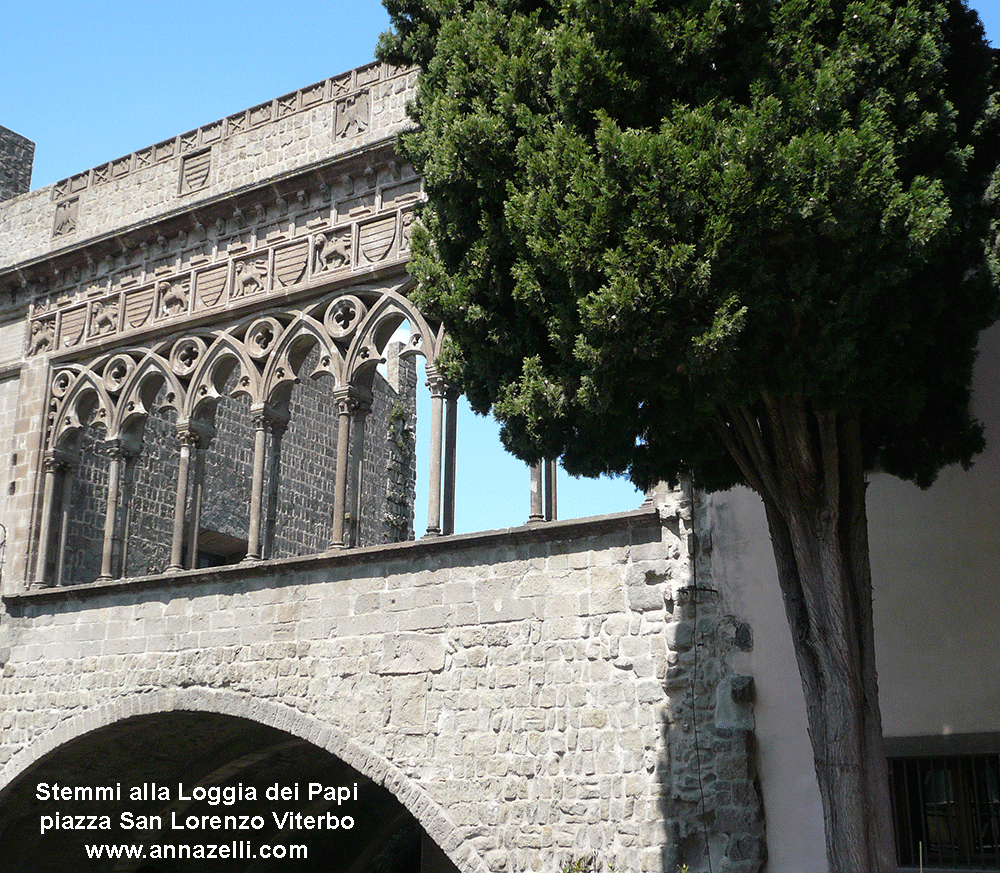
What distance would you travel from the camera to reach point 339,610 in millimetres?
9672

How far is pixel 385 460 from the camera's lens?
1728 centimetres

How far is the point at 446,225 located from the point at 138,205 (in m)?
6.27

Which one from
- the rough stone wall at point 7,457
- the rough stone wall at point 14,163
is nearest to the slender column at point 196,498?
the rough stone wall at point 7,457

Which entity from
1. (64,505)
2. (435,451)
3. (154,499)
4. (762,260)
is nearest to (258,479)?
(435,451)

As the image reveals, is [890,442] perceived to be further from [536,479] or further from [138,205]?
[138,205]

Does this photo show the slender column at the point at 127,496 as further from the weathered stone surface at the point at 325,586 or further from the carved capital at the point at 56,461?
the carved capital at the point at 56,461

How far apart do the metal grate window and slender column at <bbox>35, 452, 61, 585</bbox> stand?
805 cm

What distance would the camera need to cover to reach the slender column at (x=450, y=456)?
31.4 feet

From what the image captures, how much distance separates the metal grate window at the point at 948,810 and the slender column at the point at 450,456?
3.69m

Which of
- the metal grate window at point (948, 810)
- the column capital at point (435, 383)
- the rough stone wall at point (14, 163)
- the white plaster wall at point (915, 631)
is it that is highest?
the rough stone wall at point (14, 163)

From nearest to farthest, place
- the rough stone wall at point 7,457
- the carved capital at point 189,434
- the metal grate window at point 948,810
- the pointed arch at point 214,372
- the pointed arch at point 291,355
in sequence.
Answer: the metal grate window at point 948,810, the pointed arch at point 291,355, the pointed arch at point 214,372, the carved capital at point 189,434, the rough stone wall at point 7,457

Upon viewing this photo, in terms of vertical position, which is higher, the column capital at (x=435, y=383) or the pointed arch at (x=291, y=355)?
the pointed arch at (x=291, y=355)

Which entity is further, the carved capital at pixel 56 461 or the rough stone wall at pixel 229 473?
the rough stone wall at pixel 229 473

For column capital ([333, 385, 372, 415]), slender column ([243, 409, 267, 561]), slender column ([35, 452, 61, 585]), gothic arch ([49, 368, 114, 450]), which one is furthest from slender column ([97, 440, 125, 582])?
column capital ([333, 385, 372, 415])
